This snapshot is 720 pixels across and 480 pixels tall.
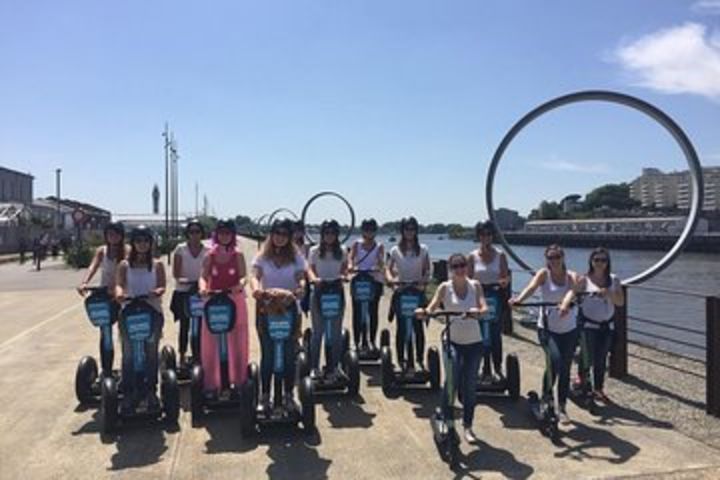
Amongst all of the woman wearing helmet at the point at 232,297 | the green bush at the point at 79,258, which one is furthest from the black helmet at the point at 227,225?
the green bush at the point at 79,258

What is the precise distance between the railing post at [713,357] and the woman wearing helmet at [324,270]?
3.85 m

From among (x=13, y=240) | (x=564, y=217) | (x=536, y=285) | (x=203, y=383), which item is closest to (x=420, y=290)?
(x=536, y=285)

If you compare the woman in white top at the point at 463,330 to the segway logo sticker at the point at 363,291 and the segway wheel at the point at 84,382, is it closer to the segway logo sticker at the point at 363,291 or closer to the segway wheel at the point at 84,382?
the segway logo sticker at the point at 363,291

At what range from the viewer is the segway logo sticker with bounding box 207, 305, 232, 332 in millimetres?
7113

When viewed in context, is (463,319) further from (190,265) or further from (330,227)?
(190,265)

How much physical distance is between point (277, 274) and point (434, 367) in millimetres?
2410

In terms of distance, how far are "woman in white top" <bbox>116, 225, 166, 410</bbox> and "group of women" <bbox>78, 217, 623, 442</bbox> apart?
0.01 m

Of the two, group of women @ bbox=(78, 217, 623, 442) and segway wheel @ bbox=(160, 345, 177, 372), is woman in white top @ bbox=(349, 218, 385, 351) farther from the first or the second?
segway wheel @ bbox=(160, 345, 177, 372)

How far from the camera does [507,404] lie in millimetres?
7969

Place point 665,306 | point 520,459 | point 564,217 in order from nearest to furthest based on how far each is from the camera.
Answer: point 520,459, point 665,306, point 564,217

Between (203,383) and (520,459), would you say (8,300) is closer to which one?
(203,383)

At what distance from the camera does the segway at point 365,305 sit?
938 cm

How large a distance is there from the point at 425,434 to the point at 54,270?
2940cm

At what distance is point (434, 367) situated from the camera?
Answer: 8.42 m
